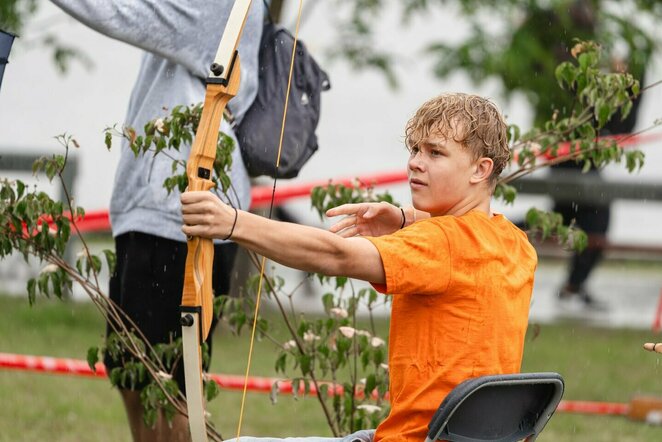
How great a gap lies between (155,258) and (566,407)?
3346 mm

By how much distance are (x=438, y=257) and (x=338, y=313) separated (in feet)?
5.24

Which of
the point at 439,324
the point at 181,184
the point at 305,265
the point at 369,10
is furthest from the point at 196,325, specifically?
the point at 369,10

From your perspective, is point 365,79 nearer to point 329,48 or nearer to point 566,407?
point 329,48

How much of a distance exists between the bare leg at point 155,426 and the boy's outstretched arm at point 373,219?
113cm

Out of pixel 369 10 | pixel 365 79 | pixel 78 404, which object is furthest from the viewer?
pixel 365 79

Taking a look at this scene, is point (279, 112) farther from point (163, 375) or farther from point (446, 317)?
point (446, 317)

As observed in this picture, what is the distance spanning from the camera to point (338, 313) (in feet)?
15.2

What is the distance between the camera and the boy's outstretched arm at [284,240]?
9.34ft

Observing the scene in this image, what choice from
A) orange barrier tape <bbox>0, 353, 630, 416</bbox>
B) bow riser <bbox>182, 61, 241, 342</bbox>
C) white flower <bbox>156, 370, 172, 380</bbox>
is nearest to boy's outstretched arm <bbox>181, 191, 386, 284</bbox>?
bow riser <bbox>182, 61, 241, 342</bbox>

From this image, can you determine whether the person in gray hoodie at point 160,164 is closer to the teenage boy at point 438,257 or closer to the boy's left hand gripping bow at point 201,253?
the boy's left hand gripping bow at point 201,253

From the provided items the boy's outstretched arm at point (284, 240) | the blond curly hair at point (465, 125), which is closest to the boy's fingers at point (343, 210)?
the blond curly hair at point (465, 125)

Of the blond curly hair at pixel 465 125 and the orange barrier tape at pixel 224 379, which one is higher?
the blond curly hair at pixel 465 125

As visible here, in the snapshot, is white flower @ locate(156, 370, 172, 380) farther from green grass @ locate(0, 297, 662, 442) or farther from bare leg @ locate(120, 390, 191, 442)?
green grass @ locate(0, 297, 662, 442)

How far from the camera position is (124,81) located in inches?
724
